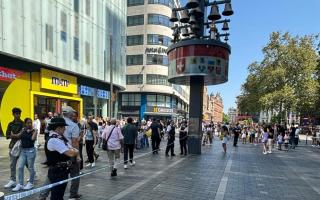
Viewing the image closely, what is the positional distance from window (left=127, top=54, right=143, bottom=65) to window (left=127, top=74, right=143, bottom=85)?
2.18 m

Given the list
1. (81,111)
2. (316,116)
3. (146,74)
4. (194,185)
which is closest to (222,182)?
(194,185)

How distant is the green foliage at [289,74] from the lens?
41.4 m

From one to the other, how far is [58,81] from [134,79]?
29617 millimetres

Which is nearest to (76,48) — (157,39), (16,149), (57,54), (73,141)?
(57,54)

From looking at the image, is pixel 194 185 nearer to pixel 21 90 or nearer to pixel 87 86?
pixel 21 90

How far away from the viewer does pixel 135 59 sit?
180 feet

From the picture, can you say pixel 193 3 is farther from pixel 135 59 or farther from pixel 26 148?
pixel 135 59

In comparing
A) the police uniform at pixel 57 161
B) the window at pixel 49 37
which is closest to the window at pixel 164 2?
the window at pixel 49 37

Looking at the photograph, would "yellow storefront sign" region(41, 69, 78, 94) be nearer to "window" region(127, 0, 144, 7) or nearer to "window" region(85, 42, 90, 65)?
"window" region(85, 42, 90, 65)

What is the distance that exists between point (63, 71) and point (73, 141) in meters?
20.1

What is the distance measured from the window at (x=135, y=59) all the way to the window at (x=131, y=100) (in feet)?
18.4

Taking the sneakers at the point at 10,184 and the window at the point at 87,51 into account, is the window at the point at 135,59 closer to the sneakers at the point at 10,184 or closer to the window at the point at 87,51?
the window at the point at 87,51

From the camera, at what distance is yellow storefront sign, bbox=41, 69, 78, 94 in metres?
23.6

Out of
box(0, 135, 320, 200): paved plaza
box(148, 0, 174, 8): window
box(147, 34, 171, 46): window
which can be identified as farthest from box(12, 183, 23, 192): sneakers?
box(148, 0, 174, 8): window
